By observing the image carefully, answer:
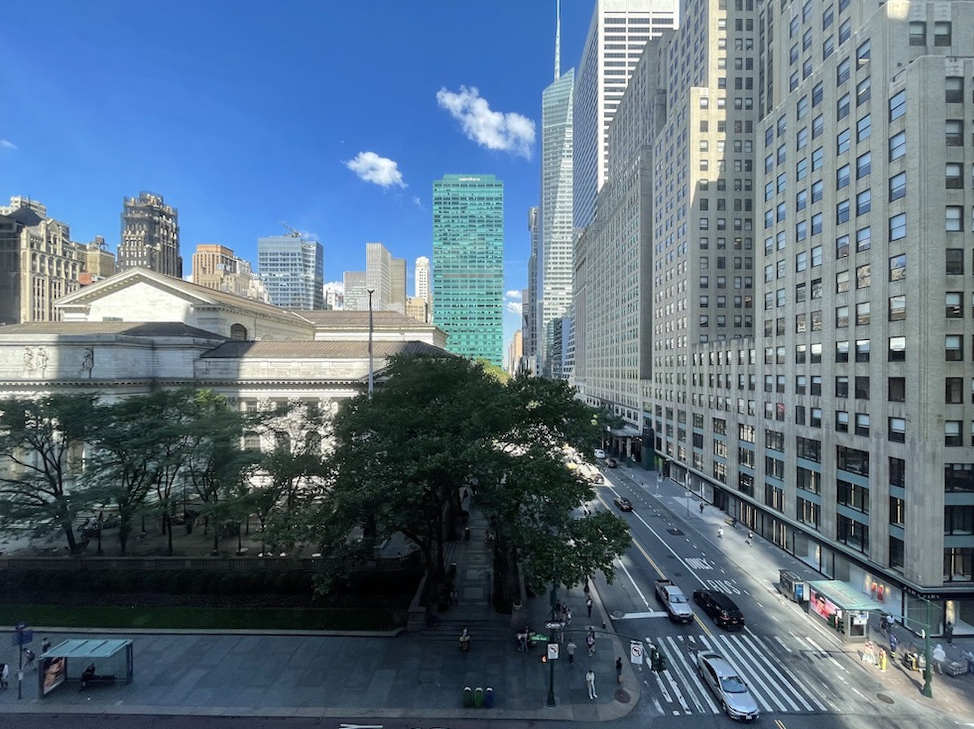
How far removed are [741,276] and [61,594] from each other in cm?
7416

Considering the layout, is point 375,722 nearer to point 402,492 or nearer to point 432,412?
point 402,492

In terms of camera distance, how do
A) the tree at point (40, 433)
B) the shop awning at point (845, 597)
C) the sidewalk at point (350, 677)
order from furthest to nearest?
the tree at point (40, 433), the shop awning at point (845, 597), the sidewalk at point (350, 677)

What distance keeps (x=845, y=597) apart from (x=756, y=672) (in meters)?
9.41

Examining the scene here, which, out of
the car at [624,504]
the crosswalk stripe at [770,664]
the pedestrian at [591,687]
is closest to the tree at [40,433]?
the pedestrian at [591,687]

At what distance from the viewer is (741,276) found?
208ft

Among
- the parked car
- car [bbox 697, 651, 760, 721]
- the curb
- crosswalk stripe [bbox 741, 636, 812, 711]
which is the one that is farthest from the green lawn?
crosswalk stripe [bbox 741, 636, 812, 711]

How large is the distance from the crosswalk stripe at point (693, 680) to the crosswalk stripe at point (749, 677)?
220 centimetres

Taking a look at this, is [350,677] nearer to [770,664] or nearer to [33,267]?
[770,664]

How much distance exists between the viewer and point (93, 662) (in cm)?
2355

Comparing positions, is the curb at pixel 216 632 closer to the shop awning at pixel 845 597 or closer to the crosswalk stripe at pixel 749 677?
the crosswalk stripe at pixel 749 677

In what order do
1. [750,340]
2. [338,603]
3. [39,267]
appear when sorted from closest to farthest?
[338,603] → [750,340] → [39,267]

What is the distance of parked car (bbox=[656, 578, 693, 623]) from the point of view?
3047 centimetres

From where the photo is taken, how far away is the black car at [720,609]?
29769 millimetres

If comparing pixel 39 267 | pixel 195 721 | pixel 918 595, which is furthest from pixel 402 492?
pixel 39 267
